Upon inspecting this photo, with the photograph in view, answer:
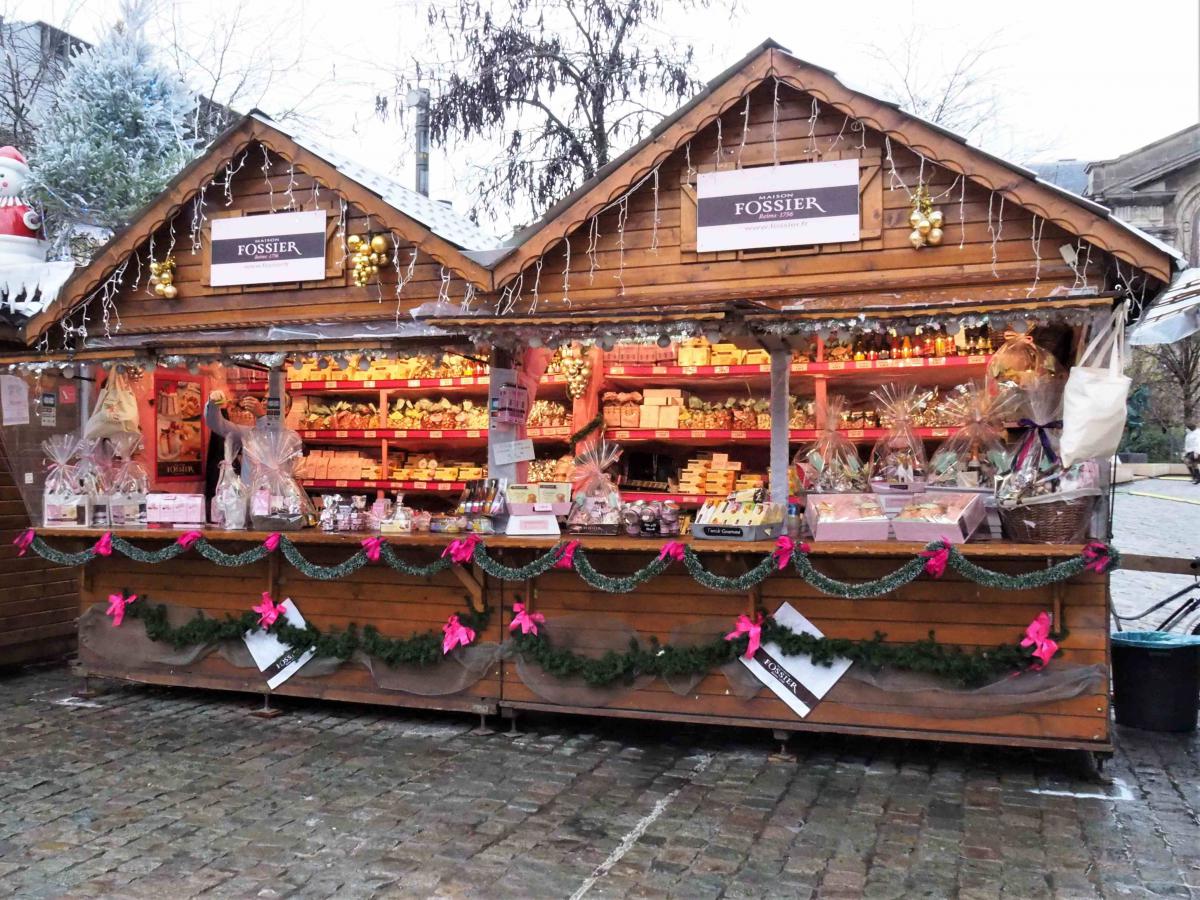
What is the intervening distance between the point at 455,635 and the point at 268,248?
11.0ft

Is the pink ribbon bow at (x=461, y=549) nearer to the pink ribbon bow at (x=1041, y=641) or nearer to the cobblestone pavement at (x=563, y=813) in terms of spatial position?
the cobblestone pavement at (x=563, y=813)

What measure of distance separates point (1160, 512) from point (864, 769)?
54.1 feet

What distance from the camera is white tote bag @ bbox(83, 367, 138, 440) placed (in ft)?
25.1

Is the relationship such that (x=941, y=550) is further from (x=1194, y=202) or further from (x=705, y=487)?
(x=1194, y=202)

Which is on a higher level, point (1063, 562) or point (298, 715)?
point (1063, 562)

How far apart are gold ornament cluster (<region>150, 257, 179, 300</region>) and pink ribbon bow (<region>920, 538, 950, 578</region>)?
233 inches

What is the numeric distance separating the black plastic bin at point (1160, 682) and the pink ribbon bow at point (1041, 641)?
57.3 inches

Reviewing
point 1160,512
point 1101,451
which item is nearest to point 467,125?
point 1101,451

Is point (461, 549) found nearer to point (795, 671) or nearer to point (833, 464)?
point (795, 671)

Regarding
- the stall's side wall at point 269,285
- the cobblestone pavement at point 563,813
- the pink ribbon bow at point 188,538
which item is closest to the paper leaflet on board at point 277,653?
the cobblestone pavement at point 563,813

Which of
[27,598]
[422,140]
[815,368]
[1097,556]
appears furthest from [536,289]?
[422,140]

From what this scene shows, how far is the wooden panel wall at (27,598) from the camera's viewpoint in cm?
812

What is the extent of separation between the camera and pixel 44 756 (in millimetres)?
5863

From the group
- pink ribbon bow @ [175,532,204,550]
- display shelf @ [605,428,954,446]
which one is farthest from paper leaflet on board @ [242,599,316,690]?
display shelf @ [605,428,954,446]
